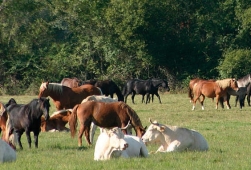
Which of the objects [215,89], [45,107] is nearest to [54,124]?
[45,107]

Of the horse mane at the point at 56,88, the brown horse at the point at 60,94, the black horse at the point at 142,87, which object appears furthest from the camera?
the black horse at the point at 142,87

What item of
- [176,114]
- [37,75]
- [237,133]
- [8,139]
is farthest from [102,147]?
[37,75]

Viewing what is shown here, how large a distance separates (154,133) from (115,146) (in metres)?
2.01

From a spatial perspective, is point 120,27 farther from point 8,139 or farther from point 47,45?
point 8,139

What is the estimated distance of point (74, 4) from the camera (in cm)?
5012

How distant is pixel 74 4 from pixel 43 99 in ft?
115

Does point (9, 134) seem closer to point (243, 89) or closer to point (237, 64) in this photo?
point (243, 89)

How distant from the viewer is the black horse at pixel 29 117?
1532 cm

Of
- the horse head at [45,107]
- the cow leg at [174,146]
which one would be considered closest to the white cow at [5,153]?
the cow leg at [174,146]

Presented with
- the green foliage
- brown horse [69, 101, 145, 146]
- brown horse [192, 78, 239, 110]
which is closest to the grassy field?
brown horse [69, 101, 145, 146]

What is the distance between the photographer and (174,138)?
45.1 feet

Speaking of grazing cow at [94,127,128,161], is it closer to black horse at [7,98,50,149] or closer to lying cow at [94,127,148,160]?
lying cow at [94,127,148,160]

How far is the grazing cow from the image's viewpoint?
1195cm

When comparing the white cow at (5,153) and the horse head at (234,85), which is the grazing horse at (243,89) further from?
the white cow at (5,153)
